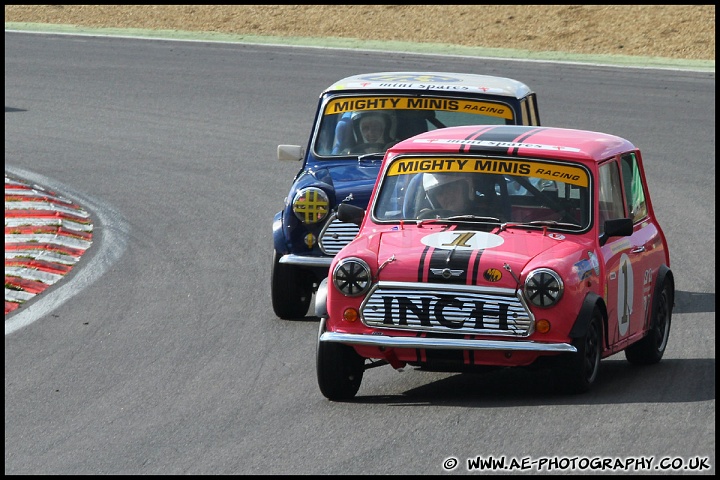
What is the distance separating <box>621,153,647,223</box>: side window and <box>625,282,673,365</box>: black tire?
53 cm

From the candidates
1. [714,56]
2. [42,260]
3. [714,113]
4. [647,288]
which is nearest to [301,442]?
[647,288]

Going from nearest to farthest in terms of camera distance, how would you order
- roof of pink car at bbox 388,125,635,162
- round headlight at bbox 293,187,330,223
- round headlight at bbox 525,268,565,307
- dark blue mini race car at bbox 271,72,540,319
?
round headlight at bbox 525,268,565,307, roof of pink car at bbox 388,125,635,162, round headlight at bbox 293,187,330,223, dark blue mini race car at bbox 271,72,540,319

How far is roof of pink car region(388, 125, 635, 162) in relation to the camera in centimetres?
821

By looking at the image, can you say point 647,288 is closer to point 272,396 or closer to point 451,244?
point 451,244

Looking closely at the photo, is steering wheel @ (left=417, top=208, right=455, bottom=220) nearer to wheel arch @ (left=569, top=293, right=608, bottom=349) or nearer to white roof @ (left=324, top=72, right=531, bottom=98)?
wheel arch @ (left=569, top=293, right=608, bottom=349)

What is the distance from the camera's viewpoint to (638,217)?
8.88 meters

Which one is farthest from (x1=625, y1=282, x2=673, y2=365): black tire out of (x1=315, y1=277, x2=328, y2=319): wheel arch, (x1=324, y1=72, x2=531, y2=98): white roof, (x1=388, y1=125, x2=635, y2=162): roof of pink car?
(x1=324, y1=72, x2=531, y2=98): white roof

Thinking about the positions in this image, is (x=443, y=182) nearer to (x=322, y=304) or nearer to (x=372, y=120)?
(x=322, y=304)

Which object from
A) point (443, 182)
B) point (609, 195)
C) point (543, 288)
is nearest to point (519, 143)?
point (443, 182)

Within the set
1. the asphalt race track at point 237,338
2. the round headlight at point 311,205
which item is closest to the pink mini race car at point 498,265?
the asphalt race track at point 237,338

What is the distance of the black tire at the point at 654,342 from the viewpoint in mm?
8633

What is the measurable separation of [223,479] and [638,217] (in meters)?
3.84

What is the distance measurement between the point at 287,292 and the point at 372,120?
A: 5.79ft

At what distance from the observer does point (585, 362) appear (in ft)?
24.7
